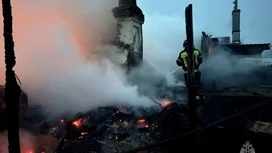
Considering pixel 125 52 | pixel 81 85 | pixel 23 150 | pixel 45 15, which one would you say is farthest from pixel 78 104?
pixel 45 15

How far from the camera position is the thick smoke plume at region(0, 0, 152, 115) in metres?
9.85

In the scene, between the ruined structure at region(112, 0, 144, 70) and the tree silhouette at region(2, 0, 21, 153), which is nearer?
the tree silhouette at region(2, 0, 21, 153)

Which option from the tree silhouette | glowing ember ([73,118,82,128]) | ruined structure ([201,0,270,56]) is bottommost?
glowing ember ([73,118,82,128])

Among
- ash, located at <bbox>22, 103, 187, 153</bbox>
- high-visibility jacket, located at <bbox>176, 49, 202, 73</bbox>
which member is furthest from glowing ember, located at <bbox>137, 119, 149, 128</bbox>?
high-visibility jacket, located at <bbox>176, 49, 202, 73</bbox>

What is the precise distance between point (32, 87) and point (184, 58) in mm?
5509

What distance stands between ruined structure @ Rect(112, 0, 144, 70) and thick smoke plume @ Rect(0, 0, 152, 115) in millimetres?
527

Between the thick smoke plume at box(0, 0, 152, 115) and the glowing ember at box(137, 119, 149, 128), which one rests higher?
the thick smoke plume at box(0, 0, 152, 115)

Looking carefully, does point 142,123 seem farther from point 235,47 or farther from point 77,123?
point 235,47

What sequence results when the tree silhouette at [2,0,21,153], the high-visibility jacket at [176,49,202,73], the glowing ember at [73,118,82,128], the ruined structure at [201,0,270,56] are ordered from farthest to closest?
the ruined structure at [201,0,270,56]
the high-visibility jacket at [176,49,202,73]
the glowing ember at [73,118,82,128]
the tree silhouette at [2,0,21,153]

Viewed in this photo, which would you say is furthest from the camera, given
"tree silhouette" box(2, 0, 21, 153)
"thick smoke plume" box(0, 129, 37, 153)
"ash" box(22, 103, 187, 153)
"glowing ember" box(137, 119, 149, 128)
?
"glowing ember" box(137, 119, 149, 128)

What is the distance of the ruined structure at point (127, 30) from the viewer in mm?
11633

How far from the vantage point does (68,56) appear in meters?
11.4

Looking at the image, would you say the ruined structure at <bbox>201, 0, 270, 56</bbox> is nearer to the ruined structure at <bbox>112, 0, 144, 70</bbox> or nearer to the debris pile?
the ruined structure at <bbox>112, 0, 144, 70</bbox>

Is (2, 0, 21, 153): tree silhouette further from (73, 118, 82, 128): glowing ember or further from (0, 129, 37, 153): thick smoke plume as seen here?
(73, 118, 82, 128): glowing ember
